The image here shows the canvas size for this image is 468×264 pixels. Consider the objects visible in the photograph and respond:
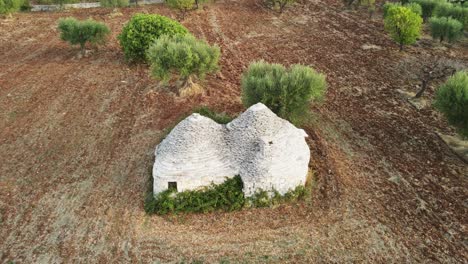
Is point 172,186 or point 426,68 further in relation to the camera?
point 426,68

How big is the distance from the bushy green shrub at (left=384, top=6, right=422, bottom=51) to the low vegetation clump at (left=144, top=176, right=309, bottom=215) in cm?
1780

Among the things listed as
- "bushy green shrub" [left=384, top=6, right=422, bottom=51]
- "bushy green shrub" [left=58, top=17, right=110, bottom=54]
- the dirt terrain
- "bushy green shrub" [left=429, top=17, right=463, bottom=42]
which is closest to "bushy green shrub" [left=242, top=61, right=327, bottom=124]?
the dirt terrain

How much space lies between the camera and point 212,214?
1505cm

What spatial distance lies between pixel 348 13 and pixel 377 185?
24.4 meters

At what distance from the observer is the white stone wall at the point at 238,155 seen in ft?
49.1

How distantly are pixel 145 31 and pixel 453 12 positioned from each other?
2345 cm

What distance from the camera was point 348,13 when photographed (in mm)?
37000

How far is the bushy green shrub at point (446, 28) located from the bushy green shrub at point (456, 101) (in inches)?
520

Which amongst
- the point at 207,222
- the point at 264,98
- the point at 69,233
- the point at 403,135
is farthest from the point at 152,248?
the point at 403,135

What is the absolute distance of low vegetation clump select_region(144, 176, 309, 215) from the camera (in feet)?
49.3

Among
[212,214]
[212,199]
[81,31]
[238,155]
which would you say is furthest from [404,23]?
[81,31]

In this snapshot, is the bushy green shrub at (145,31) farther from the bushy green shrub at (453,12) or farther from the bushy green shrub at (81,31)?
the bushy green shrub at (453,12)

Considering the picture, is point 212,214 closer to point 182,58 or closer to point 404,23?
point 182,58

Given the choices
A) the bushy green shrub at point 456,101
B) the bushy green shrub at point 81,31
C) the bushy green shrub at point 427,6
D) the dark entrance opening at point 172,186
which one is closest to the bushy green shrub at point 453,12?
the bushy green shrub at point 427,6
